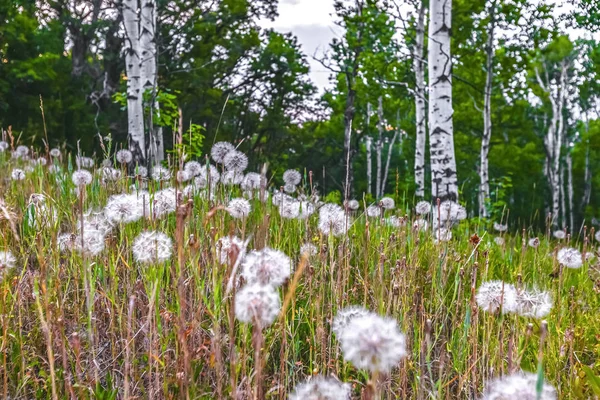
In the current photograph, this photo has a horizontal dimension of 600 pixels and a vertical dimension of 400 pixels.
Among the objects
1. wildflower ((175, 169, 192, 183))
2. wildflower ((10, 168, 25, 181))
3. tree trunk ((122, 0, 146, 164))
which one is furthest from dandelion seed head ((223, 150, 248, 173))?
tree trunk ((122, 0, 146, 164))

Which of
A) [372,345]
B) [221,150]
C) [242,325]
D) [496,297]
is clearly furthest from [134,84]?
[372,345]

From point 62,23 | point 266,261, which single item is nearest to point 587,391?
point 266,261

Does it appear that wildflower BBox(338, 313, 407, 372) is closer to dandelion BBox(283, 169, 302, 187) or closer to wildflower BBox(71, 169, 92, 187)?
wildflower BBox(71, 169, 92, 187)

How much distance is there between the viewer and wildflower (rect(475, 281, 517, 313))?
2.01m

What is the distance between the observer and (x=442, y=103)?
6582 millimetres

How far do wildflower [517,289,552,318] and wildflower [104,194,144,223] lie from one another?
181cm

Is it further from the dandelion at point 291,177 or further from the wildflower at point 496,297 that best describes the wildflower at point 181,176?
the wildflower at point 496,297

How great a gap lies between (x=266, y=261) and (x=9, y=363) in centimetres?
Result: 126

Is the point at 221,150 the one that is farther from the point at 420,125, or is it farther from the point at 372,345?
the point at 420,125

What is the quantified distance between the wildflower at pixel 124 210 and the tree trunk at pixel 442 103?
4765mm

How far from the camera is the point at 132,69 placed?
850cm

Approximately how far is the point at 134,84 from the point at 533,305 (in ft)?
25.5

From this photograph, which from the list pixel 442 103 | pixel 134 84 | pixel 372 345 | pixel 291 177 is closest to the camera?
pixel 372 345

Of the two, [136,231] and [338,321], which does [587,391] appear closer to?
[338,321]
